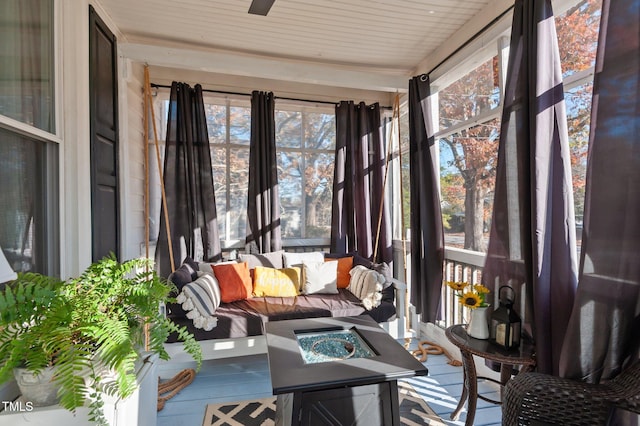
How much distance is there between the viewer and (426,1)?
95.1 inches

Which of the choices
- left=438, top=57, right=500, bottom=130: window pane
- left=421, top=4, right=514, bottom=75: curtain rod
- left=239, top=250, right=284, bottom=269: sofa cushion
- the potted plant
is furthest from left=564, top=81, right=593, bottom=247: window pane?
left=239, top=250, right=284, bottom=269: sofa cushion

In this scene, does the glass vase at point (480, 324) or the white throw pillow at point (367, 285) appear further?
the white throw pillow at point (367, 285)

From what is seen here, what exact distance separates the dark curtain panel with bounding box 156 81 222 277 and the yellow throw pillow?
626 millimetres

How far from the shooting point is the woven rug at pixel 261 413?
2.00 meters

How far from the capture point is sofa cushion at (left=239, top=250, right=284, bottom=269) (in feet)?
10.6

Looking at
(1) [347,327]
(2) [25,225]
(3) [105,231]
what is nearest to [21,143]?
(2) [25,225]

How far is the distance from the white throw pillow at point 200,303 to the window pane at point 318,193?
1.63m

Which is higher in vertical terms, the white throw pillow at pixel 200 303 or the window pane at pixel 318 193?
the window pane at pixel 318 193

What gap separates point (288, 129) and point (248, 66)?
1094 millimetres

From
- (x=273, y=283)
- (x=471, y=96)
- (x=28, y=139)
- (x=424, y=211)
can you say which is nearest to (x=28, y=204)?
(x=28, y=139)

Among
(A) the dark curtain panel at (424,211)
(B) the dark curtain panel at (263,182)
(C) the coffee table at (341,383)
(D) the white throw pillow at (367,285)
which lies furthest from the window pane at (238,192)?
(C) the coffee table at (341,383)

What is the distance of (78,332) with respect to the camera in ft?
4.01

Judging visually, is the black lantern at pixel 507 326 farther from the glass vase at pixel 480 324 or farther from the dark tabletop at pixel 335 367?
the dark tabletop at pixel 335 367

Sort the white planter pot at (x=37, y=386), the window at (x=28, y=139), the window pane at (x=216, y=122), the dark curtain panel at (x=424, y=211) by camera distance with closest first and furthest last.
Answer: the white planter pot at (x=37, y=386)
the window at (x=28, y=139)
the dark curtain panel at (x=424, y=211)
the window pane at (x=216, y=122)
